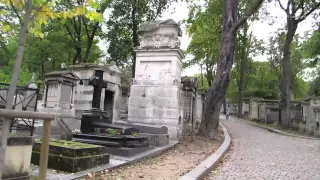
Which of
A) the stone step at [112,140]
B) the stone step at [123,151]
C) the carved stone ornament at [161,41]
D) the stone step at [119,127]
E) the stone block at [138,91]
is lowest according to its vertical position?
the stone step at [123,151]

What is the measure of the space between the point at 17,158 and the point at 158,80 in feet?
25.1

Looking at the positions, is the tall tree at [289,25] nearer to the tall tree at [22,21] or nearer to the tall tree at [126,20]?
the tall tree at [126,20]

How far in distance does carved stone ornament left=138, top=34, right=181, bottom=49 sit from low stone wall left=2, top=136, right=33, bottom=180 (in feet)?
25.9

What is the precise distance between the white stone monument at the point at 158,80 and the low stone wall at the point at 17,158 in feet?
23.5

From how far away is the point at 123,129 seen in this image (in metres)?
8.11

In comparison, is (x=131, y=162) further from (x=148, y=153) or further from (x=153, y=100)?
(x=153, y=100)

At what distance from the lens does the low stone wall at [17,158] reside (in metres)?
3.68

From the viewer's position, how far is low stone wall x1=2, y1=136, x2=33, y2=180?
3.68m

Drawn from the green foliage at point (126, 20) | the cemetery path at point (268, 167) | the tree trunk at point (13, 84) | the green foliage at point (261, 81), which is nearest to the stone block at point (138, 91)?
the cemetery path at point (268, 167)

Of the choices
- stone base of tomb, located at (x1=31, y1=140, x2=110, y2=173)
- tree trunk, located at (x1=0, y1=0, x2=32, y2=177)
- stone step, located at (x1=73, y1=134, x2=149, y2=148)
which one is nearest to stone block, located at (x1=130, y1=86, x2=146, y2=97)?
stone step, located at (x1=73, y1=134, x2=149, y2=148)

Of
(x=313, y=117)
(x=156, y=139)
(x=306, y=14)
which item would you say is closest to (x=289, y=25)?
(x=306, y=14)

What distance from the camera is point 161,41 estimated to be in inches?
447

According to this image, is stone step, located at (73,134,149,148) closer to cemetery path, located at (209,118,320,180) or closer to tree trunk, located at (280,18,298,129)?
cemetery path, located at (209,118,320,180)

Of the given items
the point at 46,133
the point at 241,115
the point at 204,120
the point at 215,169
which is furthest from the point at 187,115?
the point at 241,115
